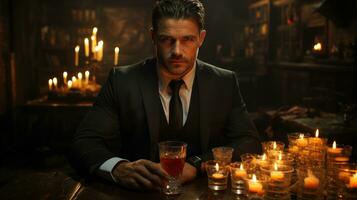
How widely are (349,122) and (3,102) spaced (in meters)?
6.05

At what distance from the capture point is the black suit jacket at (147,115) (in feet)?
9.17

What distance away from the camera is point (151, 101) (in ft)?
9.41

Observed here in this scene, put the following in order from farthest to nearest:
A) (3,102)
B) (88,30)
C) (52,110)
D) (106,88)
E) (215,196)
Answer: (88,30), (3,102), (52,110), (106,88), (215,196)

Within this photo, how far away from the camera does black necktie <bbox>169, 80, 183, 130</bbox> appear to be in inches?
114

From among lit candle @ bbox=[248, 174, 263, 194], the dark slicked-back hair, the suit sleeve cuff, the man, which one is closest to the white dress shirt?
the man

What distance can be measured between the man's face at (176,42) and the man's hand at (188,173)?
72cm

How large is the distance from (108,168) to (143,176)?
0.30 metres

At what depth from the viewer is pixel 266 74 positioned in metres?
11.3

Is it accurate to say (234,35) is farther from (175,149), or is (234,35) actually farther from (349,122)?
(175,149)

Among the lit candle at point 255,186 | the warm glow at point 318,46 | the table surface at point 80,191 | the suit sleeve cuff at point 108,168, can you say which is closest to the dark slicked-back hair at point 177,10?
the suit sleeve cuff at point 108,168

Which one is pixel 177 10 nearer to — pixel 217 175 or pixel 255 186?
pixel 217 175

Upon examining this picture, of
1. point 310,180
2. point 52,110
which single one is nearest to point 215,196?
point 310,180

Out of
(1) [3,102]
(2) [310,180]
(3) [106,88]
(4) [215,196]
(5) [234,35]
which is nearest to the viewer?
(2) [310,180]

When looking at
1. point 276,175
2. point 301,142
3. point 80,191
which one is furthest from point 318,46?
point 80,191
